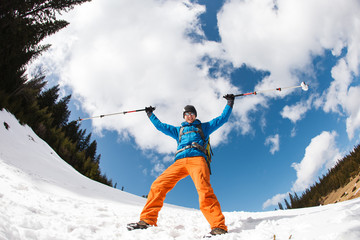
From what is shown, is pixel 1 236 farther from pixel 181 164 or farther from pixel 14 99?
pixel 14 99

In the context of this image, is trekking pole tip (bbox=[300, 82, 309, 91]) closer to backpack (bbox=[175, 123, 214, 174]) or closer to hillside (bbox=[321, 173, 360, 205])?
backpack (bbox=[175, 123, 214, 174])

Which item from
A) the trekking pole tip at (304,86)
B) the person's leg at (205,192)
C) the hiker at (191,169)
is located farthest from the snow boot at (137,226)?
the trekking pole tip at (304,86)

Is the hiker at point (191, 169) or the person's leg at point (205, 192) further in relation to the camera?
the hiker at point (191, 169)

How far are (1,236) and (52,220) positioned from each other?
3.25 feet

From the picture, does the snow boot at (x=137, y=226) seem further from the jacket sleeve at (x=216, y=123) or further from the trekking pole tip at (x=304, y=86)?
the trekking pole tip at (x=304, y=86)

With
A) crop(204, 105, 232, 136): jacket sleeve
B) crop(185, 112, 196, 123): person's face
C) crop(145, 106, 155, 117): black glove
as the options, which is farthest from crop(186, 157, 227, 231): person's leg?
crop(145, 106, 155, 117): black glove

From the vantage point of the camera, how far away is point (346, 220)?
1.72 meters

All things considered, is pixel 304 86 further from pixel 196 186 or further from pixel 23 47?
pixel 23 47

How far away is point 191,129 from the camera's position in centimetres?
380

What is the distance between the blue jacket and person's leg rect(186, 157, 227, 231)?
0.17 meters

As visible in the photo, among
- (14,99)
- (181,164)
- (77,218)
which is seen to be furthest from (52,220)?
(14,99)

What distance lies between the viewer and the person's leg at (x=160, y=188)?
2.94 m

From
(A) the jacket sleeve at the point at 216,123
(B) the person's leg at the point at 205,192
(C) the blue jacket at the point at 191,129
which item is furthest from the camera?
(A) the jacket sleeve at the point at 216,123

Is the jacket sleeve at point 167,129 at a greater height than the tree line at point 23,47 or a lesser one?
lesser
